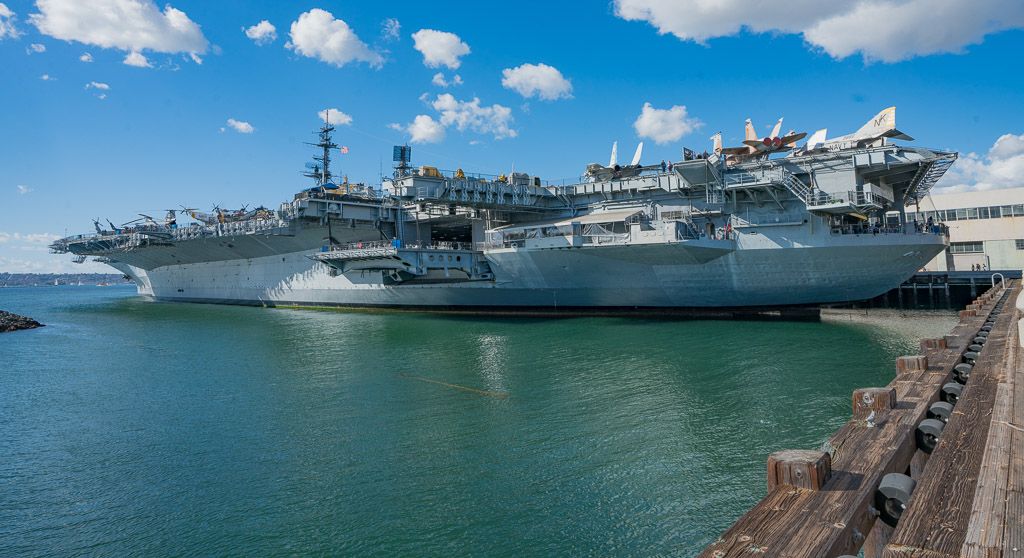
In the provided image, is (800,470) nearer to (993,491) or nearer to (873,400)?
(993,491)

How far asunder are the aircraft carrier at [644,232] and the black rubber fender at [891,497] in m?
17.8

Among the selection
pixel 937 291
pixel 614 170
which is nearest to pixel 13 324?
pixel 614 170

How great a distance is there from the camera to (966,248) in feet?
125

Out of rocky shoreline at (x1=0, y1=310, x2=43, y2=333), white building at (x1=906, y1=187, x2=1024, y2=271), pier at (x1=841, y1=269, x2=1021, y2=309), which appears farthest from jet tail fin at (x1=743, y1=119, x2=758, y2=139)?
rocky shoreline at (x1=0, y1=310, x2=43, y2=333)

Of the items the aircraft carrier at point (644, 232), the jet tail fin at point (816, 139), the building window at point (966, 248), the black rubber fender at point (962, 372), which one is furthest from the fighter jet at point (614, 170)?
the building window at point (966, 248)

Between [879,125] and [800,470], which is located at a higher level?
[879,125]

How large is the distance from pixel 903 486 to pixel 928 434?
4.46ft

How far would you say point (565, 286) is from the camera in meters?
25.8

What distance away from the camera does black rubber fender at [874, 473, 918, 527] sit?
128 inches

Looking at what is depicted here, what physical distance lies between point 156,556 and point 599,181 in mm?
23116

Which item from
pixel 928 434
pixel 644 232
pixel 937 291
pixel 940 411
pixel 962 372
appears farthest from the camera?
pixel 937 291

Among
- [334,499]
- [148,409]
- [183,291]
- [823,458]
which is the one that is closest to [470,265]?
[148,409]

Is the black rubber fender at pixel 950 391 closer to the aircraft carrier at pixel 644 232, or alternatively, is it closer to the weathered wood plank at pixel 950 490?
the weathered wood plank at pixel 950 490

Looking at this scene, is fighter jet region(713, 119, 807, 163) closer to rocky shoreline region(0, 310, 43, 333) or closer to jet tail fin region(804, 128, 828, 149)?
jet tail fin region(804, 128, 828, 149)
